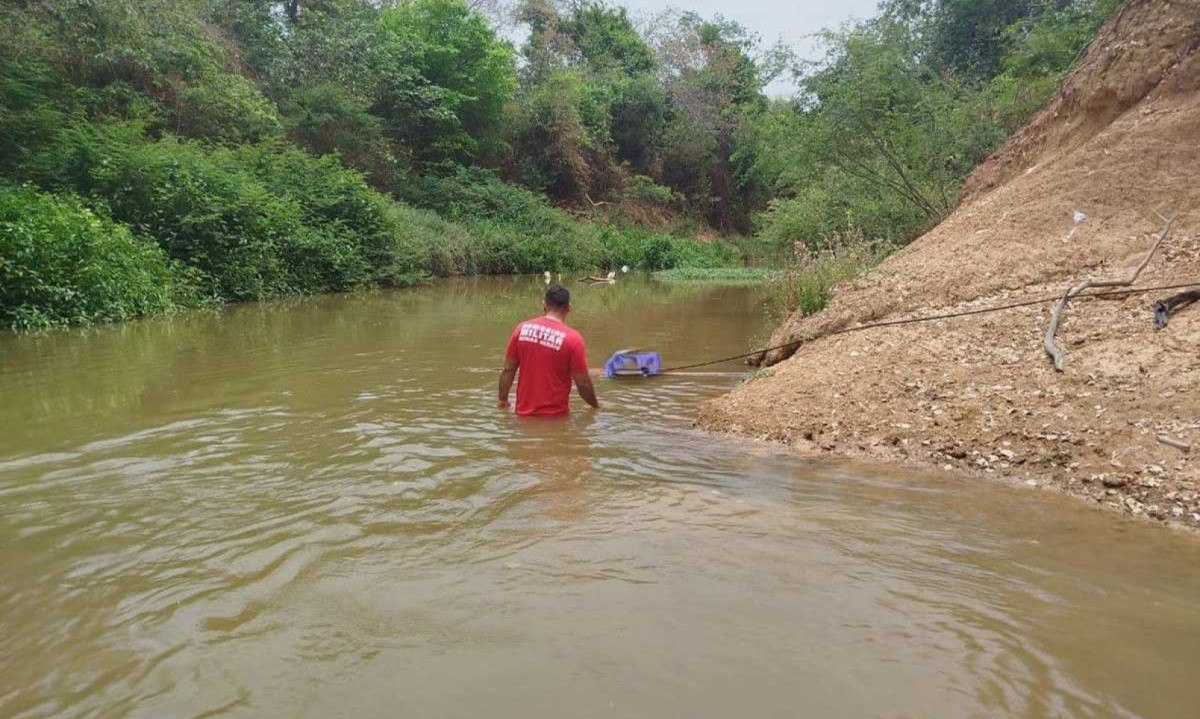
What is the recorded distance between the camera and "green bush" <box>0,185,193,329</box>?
12688 millimetres

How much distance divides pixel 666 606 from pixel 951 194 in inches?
614

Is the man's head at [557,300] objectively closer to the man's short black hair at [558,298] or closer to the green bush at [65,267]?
the man's short black hair at [558,298]

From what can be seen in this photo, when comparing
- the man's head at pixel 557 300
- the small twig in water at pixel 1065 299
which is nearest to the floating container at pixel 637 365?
the man's head at pixel 557 300

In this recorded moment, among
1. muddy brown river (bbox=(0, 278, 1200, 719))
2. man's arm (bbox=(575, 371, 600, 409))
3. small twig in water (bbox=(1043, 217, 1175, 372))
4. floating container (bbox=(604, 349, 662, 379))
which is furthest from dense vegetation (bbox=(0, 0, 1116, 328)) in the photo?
muddy brown river (bbox=(0, 278, 1200, 719))

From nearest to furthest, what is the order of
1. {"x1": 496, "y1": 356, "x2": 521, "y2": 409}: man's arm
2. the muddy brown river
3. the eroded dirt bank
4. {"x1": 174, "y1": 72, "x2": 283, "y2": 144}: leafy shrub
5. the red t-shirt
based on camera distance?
the muddy brown river → the eroded dirt bank → the red t-shirt → {"x1": 496, "y1": 356, "x2": 521, "y2": 409}: man's arm → {"x1": 174, "y1": 72, "x2": 283, "y2": 144}: leafy shrub

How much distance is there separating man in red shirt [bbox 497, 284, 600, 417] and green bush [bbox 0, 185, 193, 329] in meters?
9.75

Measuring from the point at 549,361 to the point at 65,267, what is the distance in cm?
1067

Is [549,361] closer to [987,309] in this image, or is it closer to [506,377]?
[506,377]

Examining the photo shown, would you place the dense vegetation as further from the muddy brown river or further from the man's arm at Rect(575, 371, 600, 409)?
the muddy brown river

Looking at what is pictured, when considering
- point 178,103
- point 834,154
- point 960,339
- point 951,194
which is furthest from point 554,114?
point 960,339

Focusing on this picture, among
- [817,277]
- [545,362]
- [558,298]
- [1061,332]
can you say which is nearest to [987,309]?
[1061,332]

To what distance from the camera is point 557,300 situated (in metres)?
6.72

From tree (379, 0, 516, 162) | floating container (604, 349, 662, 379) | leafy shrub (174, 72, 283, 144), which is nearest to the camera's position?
floating container (604, 349, 662, 379)

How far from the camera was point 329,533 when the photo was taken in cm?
430
